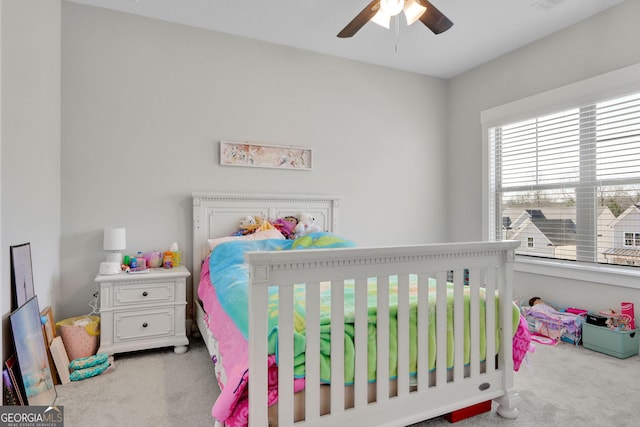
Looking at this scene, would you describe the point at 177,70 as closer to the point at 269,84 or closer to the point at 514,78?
the point at 269,84

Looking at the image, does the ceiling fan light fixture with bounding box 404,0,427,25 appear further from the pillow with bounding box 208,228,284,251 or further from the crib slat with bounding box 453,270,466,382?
the pillow with bounding box 208,228,284,251

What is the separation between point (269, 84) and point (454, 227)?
105 inches

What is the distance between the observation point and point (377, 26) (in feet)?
9.96

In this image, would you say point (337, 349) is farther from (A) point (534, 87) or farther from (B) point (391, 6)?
(A) point (534, 87)

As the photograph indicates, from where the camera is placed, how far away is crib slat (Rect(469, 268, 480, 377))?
5.47 ft

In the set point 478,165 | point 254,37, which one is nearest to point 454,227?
point 478,165

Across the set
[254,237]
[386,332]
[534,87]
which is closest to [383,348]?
[386,332]

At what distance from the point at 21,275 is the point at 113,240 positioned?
790 mm

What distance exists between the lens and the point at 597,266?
2.87m

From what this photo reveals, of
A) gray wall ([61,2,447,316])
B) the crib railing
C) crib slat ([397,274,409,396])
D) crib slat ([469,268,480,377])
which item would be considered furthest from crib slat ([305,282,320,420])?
gray wall ([61,2,447,316])

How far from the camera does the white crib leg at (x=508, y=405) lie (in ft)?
5.59

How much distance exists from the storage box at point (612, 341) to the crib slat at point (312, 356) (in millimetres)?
2425

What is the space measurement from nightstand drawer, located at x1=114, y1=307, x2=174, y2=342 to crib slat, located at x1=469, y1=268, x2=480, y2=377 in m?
2.04

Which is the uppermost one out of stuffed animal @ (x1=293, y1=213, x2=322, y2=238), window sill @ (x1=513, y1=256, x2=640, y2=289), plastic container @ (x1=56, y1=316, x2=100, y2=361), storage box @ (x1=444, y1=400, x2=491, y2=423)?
stuffed animal @ (x1=293, y1=213, x2=322, y2=238)
